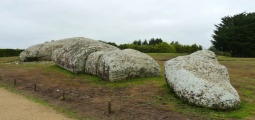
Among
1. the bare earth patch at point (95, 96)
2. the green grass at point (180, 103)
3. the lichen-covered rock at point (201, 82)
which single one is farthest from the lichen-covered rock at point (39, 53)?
the lichen-covered rock at point (201, 82)

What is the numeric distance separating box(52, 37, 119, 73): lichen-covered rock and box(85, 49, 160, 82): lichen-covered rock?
2209 millimetres

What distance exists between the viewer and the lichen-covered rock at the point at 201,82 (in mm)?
12203

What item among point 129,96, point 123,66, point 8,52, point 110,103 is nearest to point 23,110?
point 110,103

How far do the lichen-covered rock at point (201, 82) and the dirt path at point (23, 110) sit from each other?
5.26m

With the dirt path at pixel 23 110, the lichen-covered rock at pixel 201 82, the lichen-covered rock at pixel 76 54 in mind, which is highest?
the lichen-covered rock at pixel 76 54

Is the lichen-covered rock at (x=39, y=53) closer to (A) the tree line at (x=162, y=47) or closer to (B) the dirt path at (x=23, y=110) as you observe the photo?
(B) the dirt path at (x=23, y=110)

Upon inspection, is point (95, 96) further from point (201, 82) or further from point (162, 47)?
point (162, 47)

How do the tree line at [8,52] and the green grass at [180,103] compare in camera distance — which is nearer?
the green grass at [180,103]

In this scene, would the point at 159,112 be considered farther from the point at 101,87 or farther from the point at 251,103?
the point at 101,87

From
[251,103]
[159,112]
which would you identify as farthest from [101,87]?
[251,103]

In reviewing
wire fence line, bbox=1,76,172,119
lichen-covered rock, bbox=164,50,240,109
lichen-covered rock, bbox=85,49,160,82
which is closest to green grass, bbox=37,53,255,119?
lichen-covered rock, bbox=164,50,240,109

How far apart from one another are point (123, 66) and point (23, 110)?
677 centimetres

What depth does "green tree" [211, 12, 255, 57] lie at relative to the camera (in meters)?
55.2

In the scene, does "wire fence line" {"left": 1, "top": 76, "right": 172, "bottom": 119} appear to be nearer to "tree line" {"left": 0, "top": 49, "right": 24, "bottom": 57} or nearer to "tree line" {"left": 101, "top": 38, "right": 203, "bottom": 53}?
"tree line" {"left": 0, "top": 49, "right": 24, "bottom": 57}
